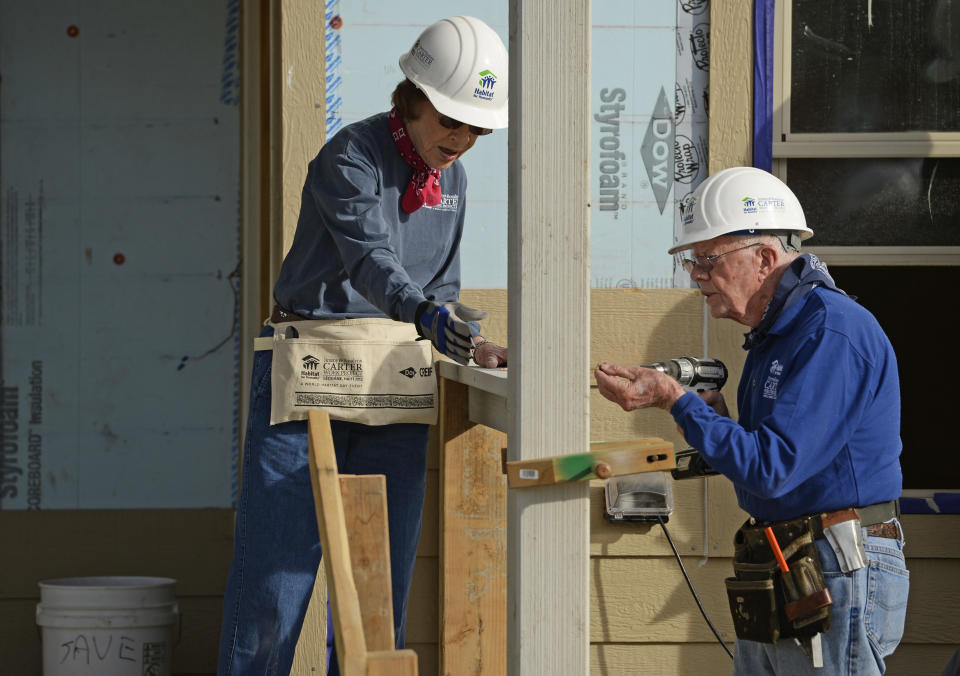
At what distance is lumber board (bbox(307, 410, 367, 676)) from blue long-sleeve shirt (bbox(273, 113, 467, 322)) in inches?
21.6

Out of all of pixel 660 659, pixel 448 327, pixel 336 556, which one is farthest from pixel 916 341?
pixel 336 556

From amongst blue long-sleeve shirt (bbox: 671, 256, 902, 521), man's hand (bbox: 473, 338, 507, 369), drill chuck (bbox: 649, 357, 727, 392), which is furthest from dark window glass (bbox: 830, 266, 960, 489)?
man's hand (bbox: 473, 338, 507, 369)

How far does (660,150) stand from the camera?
12.5ft

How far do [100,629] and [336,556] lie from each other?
8.20 ft

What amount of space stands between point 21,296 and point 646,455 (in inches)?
134

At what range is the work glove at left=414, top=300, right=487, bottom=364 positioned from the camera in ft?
8.14

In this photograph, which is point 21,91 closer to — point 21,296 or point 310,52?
point 21,296

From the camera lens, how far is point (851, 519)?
2494mm

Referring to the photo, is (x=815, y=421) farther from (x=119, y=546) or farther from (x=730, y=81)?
(x=119, y=546)

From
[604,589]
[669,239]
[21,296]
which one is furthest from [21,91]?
[604,589]

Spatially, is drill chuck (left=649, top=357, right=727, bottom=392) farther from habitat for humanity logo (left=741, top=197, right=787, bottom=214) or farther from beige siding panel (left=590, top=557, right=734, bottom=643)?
beige siding panel (left=590, top=557, right=734, bottom=643)

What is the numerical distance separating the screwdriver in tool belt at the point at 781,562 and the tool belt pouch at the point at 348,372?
93 cm

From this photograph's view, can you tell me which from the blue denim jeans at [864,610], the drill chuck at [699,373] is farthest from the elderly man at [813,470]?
the drill chuck at [699,373]

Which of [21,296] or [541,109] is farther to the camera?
[21,296]
